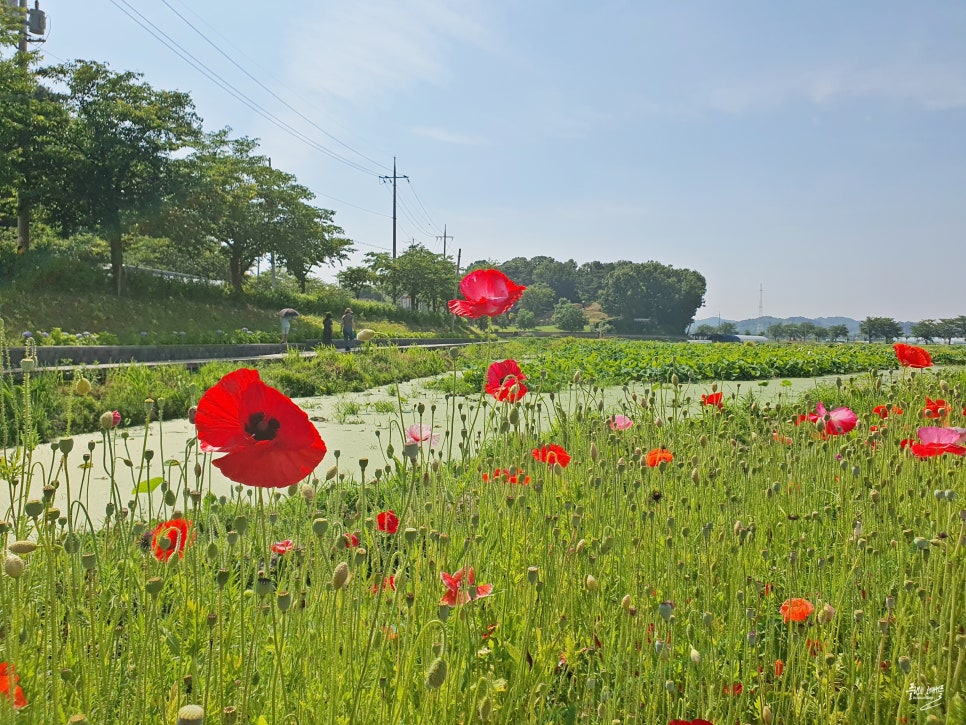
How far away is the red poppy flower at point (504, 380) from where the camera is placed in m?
1.97

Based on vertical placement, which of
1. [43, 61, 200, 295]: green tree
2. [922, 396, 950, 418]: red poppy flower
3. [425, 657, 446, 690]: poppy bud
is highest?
[43, 61, 200, 295]: green tree

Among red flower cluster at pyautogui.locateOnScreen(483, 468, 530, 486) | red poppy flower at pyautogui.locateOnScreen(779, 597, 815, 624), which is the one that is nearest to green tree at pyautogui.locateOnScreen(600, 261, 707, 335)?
red flower cluster at pyautogui.locateOnScreen(483, 468, 530, 486)

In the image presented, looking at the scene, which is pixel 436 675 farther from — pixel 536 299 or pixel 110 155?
pixel 536 299

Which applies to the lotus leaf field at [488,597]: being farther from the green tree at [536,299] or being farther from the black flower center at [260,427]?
the green tree at [536,299]

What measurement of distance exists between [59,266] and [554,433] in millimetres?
15615

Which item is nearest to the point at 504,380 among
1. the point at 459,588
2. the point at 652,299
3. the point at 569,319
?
the point at 459,588

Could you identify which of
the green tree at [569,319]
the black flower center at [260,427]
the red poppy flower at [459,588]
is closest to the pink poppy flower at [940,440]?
the red poppy flower at [459,588]

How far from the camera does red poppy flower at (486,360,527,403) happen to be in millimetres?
1973

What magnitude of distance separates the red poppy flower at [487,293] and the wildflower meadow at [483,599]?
0.03ft

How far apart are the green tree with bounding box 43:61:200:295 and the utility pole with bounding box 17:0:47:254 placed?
56cm

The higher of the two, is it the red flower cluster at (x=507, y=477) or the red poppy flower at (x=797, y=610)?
the red flower cluster at (x=507, y=477)

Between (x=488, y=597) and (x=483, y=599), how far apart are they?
0.09 ft

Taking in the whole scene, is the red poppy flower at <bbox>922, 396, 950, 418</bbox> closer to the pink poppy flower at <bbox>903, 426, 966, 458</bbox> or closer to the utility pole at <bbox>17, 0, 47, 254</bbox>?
the pink poppy flower at <bbox>903, 426, 966, 458</bbox>

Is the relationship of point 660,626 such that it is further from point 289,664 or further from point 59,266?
point 59,266
